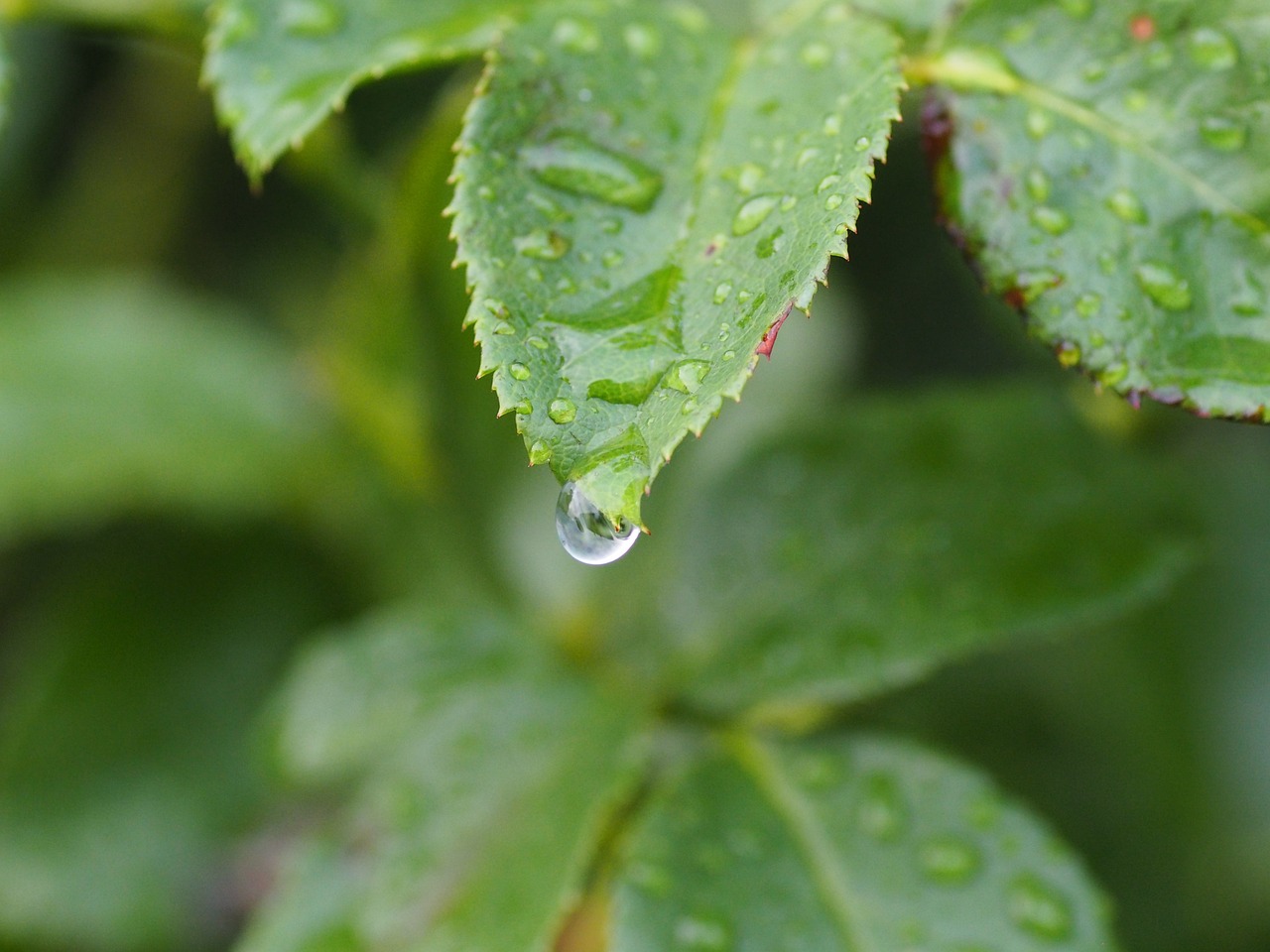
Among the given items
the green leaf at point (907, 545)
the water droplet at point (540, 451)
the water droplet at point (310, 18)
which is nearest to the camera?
the water droplet at point (540, 451)

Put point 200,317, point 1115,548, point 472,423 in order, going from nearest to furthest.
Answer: point 1115,548, point 472,423, point 200,317

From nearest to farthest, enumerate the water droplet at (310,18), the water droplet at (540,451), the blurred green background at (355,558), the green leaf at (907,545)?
the water droplet at (540,451) → the water droplet at (310,18) → the green leaf at (907,545) → the blurred green background at (355,558)

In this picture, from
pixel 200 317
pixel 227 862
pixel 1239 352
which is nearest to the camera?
pixel 1239 352

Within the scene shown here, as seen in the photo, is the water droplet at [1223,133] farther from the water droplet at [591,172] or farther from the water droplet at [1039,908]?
the water droplet at [1039,908]

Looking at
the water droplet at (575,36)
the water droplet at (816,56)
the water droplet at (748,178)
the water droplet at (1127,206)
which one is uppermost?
the water droplet at (575,36)

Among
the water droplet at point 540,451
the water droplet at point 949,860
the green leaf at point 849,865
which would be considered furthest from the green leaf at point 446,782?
the water droplet at point 540,451

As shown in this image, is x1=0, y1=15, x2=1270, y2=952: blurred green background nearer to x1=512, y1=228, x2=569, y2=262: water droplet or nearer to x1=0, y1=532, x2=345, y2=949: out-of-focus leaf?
x1=0, y1=532, x2=345, y2=949: out-of-focus leaf

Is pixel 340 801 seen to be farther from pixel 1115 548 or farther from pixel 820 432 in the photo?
pixel 1115 548

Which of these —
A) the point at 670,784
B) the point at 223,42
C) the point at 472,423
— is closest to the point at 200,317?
the point at 472,423
